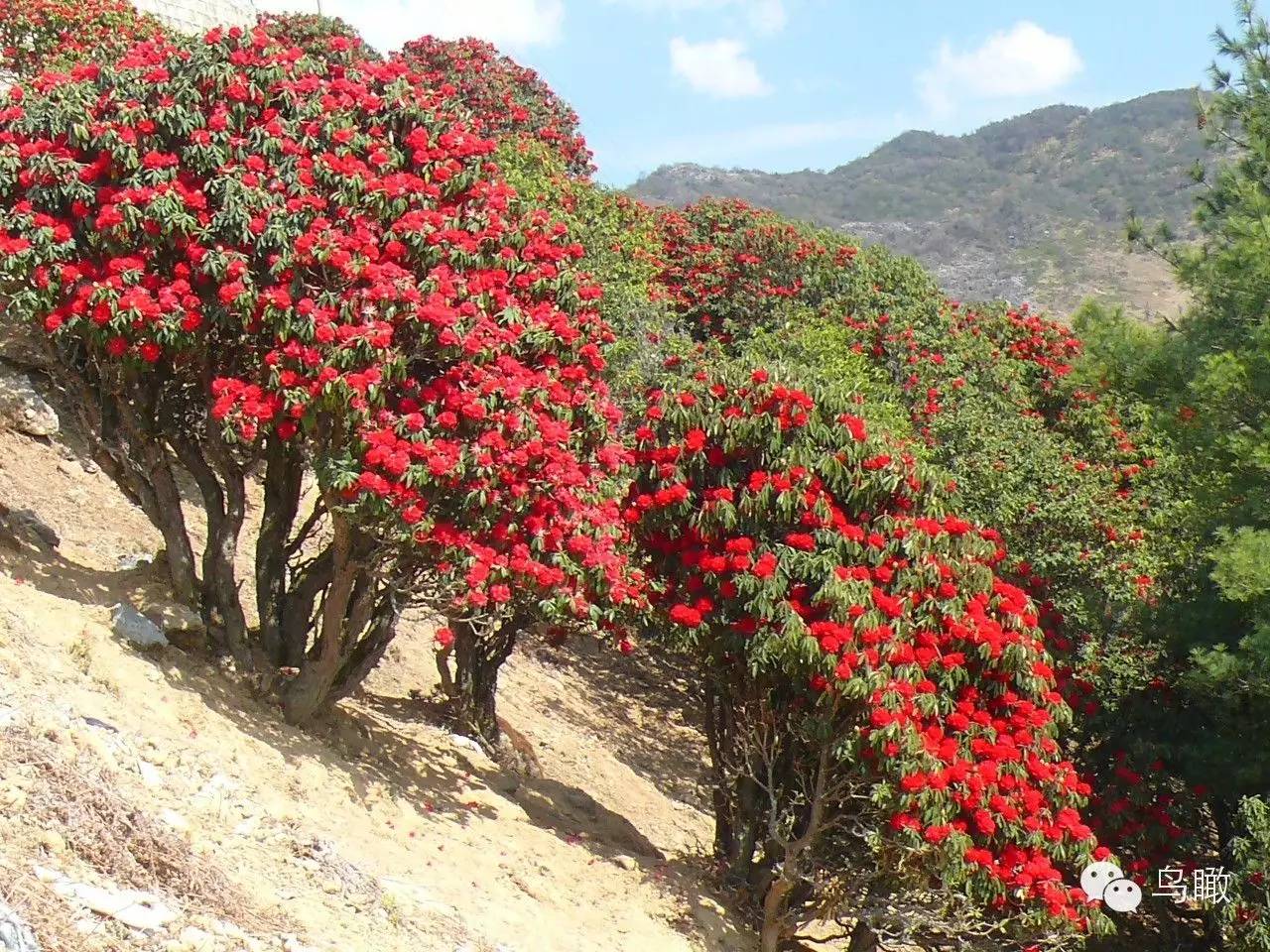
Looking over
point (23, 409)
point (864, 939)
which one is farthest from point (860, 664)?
point (23, 409)

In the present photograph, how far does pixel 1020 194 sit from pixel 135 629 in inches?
3297

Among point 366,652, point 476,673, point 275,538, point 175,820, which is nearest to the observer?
point 175,820

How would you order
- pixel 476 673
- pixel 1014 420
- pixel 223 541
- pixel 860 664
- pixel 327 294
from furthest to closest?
1. pixel 1014 420
2. pixel 476 673
3. pixel 223 541
4. pixel 860 664
5. pixel 327 294

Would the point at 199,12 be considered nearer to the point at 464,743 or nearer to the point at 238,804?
the point at 464,743

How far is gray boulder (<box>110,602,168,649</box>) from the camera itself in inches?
316

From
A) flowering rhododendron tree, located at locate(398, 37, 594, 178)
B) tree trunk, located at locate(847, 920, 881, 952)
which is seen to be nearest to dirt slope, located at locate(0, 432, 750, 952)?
tree trunk, located at locate(847, 920, 881, 952)

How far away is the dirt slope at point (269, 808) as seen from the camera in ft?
17.8

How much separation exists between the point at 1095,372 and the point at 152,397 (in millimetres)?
8391

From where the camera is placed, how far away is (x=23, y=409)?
11484 millimetres

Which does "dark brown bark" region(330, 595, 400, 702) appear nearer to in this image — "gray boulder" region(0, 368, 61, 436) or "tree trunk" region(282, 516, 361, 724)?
"tree trunk" region(282, 516, 361, 724)

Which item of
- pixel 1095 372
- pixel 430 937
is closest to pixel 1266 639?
pixel 1095 372

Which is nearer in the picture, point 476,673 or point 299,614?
point 299,614

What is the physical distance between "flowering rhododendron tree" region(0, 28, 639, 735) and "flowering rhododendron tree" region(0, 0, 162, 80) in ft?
25.5

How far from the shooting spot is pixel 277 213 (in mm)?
7625
